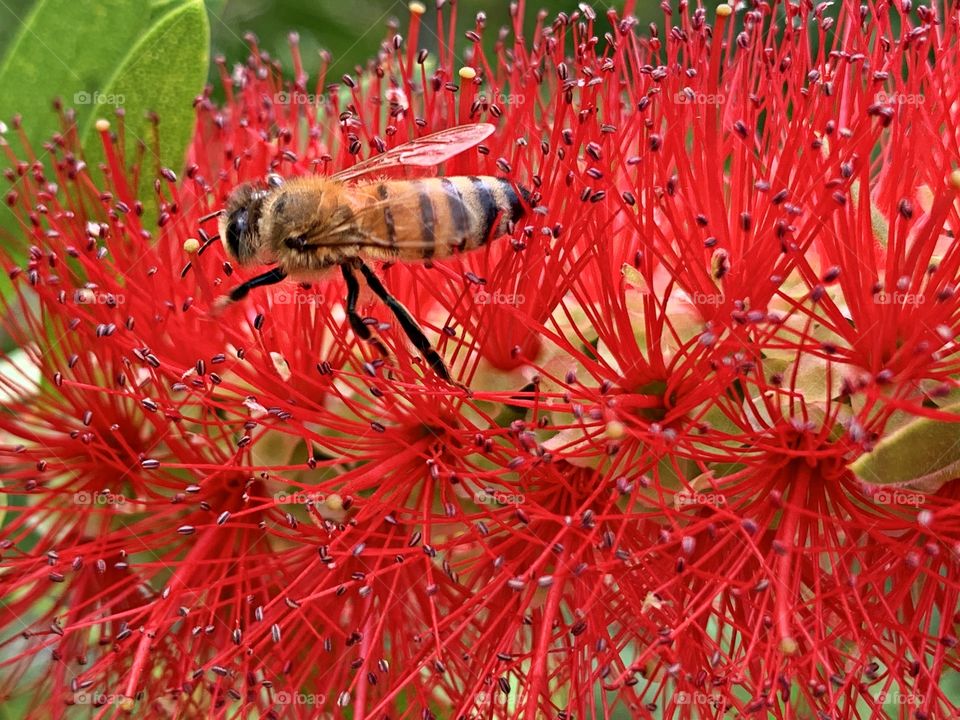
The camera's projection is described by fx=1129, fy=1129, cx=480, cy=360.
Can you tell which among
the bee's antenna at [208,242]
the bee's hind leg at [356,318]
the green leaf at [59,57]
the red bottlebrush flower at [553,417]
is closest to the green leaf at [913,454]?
the red bottlebrush flower at [553,417]

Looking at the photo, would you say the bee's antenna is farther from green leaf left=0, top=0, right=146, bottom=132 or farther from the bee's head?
green leaf left=0, top=0, right=146, bottom=132

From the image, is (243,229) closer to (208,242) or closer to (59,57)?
(208,242)

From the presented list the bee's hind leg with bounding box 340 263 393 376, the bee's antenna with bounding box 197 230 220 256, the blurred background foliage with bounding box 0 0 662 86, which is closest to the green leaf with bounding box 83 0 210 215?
the bee's antenna with bounding box 197 230 220 256

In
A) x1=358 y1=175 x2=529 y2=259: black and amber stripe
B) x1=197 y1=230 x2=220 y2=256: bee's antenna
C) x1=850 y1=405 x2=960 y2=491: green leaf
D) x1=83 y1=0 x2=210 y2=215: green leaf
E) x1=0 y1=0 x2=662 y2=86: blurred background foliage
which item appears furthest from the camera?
x1=0 y1=0 x2=662 y2=86: blurred background foliage

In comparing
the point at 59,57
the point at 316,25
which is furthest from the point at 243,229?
the point at 316,25

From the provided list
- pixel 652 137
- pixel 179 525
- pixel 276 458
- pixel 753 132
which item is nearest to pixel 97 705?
pixel 179 525
